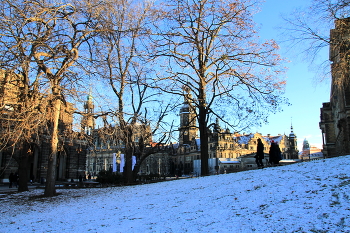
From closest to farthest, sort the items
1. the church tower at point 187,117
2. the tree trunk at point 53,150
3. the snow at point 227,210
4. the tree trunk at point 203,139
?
the snow at point 227,210, the tree trunk at point 53,150, the tree trunk at point 203,139, the church tower at point 187,117

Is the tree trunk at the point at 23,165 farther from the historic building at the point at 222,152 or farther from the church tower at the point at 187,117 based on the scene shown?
the historic building at the point at 222,152

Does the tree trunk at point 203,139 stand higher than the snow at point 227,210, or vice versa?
the tree trunk at point 203,139

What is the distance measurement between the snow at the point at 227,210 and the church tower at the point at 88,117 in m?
4.63

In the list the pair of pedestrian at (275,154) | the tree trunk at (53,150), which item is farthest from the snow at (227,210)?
the pair of pedestrian at (275,154)

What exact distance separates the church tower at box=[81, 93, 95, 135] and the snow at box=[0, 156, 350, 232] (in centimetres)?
463

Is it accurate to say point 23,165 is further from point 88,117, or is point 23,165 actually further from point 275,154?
point 275,154

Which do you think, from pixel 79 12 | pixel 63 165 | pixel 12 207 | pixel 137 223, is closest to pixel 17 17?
pixel 79 12

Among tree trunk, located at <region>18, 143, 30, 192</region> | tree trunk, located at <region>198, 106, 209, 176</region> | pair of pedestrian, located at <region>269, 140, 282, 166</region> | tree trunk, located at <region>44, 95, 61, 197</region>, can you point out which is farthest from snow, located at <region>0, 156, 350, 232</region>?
tree trunk, located at <region>198, 106, 209, 176</region>

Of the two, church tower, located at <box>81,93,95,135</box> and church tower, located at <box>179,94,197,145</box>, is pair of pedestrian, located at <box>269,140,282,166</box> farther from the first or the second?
church tower, located at <box>81,93,95,135</box>

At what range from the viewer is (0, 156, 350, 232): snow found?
6.77 meters

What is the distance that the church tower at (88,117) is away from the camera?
53.1 feet

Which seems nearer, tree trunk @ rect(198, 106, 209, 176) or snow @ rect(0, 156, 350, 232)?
snow @ rect(0, 156, 350, 232)

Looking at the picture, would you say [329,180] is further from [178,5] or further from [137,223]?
[178,5]

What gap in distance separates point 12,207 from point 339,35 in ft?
54.4
